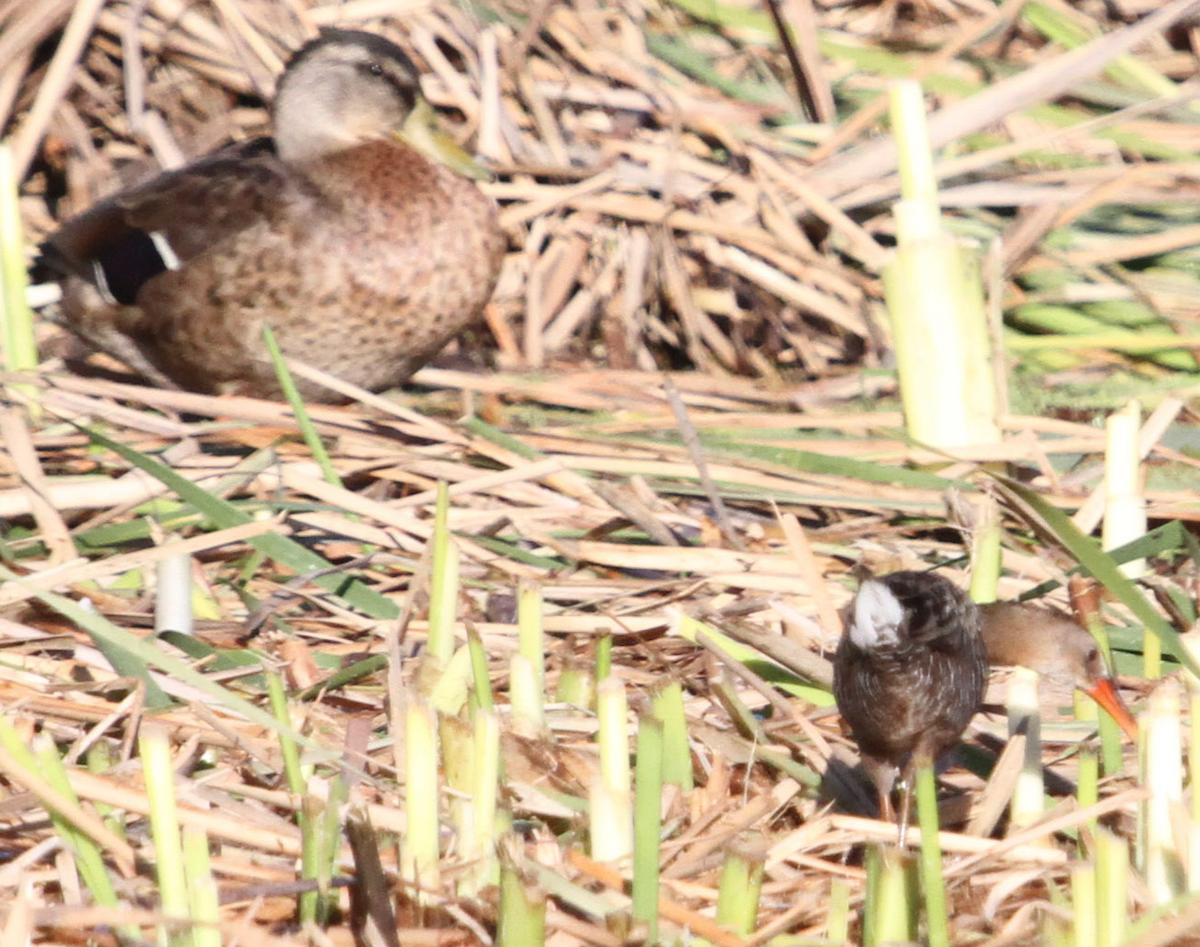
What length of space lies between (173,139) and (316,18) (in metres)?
0.46

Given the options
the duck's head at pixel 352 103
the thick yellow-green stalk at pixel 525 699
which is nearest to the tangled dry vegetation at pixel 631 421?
the thick yellow-green stalk at pixel 525 699

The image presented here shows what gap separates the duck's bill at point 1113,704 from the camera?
183 centimetres

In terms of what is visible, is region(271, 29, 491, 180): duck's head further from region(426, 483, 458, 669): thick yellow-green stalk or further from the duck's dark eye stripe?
region(426, 483, 458, 669): thick yellow-green stalk

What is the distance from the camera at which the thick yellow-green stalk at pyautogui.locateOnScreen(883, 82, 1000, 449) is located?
274 centimetres

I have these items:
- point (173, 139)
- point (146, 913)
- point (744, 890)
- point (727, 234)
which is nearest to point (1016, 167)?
point (727, 234)

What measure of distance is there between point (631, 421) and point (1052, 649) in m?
1.37

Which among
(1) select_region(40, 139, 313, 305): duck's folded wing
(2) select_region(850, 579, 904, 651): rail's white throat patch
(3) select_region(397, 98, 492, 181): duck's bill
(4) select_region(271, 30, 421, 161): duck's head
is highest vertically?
(4) select_region(271, 30, 421, 161): duck's head

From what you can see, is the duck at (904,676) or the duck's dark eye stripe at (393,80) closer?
the duck at (904,676)

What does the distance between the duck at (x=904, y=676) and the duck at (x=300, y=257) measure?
190 cm

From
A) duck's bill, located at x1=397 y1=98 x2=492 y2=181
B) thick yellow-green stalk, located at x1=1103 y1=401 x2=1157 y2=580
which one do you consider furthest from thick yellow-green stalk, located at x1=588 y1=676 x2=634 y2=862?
duck's bill, located at x1=397 y1=98 x2=492 y2=181

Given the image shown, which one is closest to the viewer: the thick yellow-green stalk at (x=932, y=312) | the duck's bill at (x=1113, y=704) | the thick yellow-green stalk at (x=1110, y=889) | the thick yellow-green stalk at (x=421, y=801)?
the thick yellow-green stalk at (x=1110, y=889)

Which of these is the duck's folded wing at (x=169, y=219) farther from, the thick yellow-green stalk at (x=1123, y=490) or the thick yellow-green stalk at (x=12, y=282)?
the thick yellow-green stalk at (x=1123, y=490)

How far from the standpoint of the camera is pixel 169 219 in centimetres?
347

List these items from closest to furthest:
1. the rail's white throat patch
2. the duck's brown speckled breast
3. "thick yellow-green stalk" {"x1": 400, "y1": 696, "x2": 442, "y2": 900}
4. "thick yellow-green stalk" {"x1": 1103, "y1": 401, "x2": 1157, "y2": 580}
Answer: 1. "thick yellow-green stalk" {"x1": 400, "y1": 696, "x2": 442, "y2": 900}
2. the rail's white throat patch
3. "thick yellow-green stalk" {"x1": 1103, "y1": 401, "x2": 1157, "y2": 580}
4. the duck's brown speckled breast
